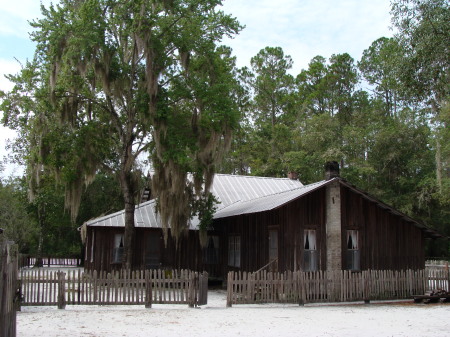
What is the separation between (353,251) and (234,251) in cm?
610

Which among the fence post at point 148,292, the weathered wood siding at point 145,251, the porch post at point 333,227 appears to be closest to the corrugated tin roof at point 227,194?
the weathered wood siding at point 145,251

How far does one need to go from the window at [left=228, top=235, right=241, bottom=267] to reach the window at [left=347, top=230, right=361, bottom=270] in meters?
5.32

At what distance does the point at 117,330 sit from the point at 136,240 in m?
13.3

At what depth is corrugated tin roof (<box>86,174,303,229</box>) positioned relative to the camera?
23.5 meters

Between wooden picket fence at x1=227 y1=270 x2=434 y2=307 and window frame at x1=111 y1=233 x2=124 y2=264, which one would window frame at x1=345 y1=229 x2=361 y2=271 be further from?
window frame at x1=111 y1=233 x2=124 y2=264

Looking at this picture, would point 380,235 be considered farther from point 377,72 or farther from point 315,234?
point 377,72

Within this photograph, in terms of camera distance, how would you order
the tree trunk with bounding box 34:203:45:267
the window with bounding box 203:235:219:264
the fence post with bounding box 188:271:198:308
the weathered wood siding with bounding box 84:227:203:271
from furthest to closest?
the tree trunk with bounding box 34:203:45:267 → the window with bounding box 203:235:219:264 → the weathered wood siding with bounding box 84:227:203:271 → the fence post with bounding box 188:271:198:308

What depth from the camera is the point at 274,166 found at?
4603 centimetres

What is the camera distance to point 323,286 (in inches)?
651

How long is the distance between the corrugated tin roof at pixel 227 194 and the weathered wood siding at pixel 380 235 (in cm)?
403

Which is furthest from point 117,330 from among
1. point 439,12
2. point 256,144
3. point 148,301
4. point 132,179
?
point 256,144

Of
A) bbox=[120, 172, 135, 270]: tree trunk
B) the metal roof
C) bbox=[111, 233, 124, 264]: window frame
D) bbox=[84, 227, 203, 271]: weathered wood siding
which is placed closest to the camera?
the metal roof

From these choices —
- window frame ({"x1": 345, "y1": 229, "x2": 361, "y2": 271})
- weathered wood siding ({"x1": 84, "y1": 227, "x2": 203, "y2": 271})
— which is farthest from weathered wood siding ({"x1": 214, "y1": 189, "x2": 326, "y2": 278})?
weathered wood siding ({"x1": 84, "y1": 227, "x2": 203, "y2": 271})

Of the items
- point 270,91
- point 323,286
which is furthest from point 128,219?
point 270,91
